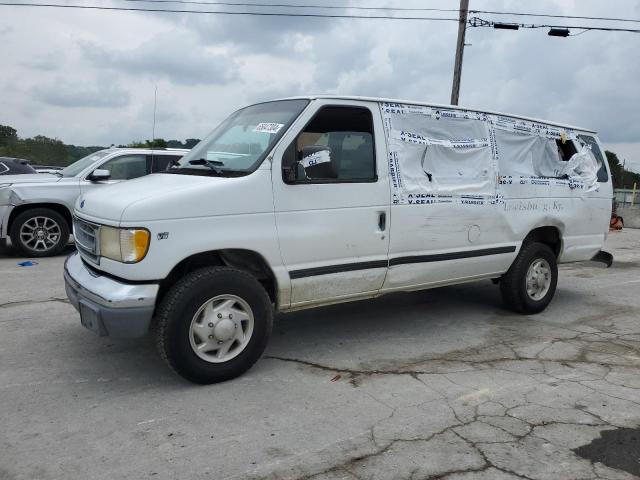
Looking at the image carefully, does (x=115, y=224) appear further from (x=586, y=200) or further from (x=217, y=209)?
(x=586, y=200)

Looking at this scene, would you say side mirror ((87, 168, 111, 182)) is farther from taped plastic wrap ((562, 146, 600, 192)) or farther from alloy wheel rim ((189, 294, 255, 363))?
taped plastic wrap ((562, 146, 600, 192))

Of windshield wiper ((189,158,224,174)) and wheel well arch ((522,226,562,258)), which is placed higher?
windshield wiper ((189,158,224,174))

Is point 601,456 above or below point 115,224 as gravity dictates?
below

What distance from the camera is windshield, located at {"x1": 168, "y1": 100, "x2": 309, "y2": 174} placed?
4223 millimetres

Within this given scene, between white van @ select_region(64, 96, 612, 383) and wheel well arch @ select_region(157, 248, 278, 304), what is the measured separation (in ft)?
0.05

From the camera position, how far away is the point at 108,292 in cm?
369

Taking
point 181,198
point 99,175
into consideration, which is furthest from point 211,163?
point 99,175

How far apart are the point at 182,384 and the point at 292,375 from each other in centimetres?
80

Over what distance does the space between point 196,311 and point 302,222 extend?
40.5 inches

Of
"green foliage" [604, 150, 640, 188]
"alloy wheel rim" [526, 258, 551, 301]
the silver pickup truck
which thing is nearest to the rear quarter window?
"alloy wheel rim" [526, 258, 551, 301]

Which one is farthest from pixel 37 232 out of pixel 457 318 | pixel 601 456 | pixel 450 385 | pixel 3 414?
pixel 601 456

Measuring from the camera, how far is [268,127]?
173 inches

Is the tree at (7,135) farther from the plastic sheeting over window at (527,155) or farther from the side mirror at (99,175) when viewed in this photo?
the plastic sheeting over window at (527,155)

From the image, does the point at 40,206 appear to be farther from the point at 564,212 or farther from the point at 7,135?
the point at 7,135
